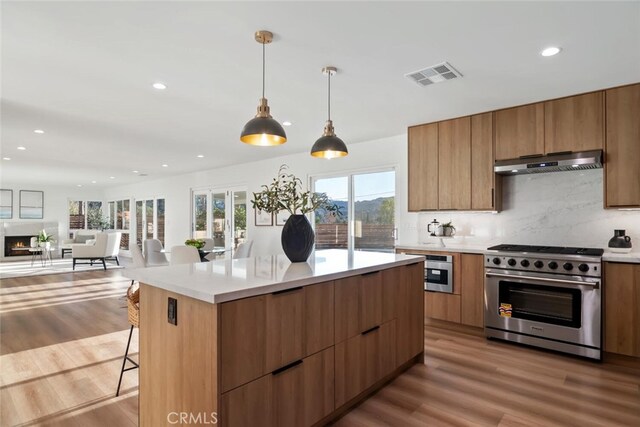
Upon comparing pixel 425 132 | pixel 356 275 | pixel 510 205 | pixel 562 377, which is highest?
pixel 425 132

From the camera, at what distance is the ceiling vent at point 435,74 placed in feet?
9.13

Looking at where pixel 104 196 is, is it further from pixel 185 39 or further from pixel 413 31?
pixel 413 31

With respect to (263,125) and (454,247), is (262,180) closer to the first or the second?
(454,247)

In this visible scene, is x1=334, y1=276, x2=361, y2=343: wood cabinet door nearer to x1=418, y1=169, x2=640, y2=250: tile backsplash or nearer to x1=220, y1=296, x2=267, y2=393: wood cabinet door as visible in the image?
x1=220, y1=296, x2=267, y2=393: wood cabinet door

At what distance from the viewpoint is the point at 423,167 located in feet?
14.6

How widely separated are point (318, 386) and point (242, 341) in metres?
0.67

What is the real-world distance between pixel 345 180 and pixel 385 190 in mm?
779

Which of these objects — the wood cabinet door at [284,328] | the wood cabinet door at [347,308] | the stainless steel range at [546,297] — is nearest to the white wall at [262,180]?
the stainless steel range at [546,297]

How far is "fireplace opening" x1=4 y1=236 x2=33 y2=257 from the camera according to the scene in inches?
432

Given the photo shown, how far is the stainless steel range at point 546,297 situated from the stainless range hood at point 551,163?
812mm

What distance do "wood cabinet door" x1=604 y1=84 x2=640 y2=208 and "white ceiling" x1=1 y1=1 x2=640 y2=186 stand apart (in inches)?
6.7

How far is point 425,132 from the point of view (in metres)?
4.43

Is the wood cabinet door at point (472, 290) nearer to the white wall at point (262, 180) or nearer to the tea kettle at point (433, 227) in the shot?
the tea kettle at point (433, 227)

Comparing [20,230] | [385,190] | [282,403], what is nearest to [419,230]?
[385,190]
